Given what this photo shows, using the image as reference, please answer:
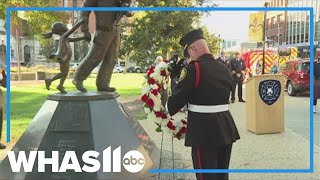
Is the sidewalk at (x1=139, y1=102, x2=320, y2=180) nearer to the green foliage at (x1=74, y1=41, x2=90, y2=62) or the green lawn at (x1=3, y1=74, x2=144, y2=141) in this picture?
the green lawn at (x1=3, y1=74, x2=144, y2=141)

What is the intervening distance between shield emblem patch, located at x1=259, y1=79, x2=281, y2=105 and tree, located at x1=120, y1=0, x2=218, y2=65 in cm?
633

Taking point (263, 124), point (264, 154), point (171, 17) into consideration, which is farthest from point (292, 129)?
point (171, 17)

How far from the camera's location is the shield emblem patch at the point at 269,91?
30.6ft

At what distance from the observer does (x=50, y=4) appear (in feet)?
42.3

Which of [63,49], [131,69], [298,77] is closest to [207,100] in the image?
[63,49]

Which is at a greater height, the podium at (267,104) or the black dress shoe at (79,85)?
the black dress shoe at (79,85)

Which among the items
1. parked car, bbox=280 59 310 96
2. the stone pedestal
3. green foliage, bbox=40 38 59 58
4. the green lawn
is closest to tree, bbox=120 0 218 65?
the green lawn

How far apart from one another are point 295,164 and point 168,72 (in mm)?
3041

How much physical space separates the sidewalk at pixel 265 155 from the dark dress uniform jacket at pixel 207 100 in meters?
1.94

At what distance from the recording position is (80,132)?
486 centimetres

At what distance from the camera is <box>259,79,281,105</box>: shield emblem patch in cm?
932

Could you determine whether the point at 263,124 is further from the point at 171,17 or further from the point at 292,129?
the point at 171,17

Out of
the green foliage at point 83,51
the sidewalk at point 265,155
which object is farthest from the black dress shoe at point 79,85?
the sidewalk at point 265,155

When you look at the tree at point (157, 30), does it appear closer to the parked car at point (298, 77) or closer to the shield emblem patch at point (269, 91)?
the parked car at point (298, 77)
